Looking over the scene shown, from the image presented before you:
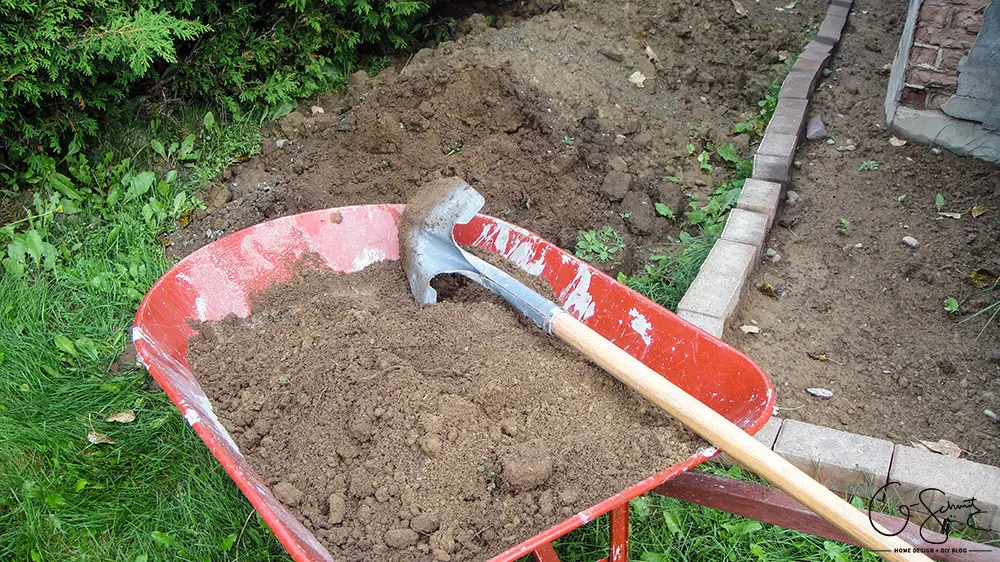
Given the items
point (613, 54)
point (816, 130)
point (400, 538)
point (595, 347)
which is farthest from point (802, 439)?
point (613, 54)

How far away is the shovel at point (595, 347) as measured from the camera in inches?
65.9

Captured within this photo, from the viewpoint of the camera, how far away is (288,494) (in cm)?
197

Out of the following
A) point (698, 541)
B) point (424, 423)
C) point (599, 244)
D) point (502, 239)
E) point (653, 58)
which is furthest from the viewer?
point (653, 58)

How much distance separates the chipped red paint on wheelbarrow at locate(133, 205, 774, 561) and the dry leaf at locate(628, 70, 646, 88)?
2.02 m

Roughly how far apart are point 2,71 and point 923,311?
419 centimetres

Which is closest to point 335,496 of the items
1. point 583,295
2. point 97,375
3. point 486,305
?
point 486,305

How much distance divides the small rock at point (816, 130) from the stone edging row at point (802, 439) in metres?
0.07

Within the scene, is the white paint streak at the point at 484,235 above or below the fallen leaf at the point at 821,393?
above

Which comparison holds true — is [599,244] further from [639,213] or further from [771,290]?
[771,290]

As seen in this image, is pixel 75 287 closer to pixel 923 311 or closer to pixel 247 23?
pixel 247 23

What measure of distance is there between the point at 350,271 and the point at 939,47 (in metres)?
3.20

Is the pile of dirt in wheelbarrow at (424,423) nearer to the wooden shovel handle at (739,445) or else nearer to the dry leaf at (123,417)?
the wooden shovel handle at (739,445)

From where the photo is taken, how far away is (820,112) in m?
4.42

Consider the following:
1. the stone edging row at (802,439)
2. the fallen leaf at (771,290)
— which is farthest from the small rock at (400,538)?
the fallen leaf at (771,290)
